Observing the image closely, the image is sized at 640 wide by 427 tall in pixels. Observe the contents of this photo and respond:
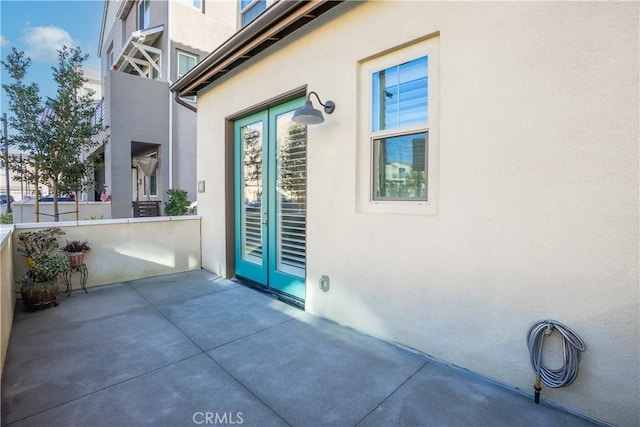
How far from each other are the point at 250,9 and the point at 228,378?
239 inches

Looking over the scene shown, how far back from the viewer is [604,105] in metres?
1.85

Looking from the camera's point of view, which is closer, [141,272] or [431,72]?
[431,72]

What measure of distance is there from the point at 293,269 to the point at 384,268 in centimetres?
158

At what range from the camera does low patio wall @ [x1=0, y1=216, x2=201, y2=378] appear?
4.48 meters

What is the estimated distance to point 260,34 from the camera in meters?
3.82

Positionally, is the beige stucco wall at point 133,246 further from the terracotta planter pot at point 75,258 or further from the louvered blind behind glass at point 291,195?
the louvered blind behind glass at point 291,195

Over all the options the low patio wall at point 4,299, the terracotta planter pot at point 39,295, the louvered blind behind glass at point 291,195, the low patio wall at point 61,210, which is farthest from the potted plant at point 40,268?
the low patio wall at point 61,210

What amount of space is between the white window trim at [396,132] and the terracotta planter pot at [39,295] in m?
3.95

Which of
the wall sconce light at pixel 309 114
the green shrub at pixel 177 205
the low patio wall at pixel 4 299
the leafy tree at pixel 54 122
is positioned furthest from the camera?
the green shrub at pixel 177 205

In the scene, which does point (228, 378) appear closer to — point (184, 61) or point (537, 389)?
point (537, 389)

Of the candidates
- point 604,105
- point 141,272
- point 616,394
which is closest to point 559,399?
point 616,394

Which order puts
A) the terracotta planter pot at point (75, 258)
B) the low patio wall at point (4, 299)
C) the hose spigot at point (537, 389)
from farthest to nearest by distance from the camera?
the terracotta planter pot at point (75, 258) < the low patio wall at point (4, 299) < the hose spigot at point (537, 389)

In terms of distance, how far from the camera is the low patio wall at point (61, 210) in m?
8.38

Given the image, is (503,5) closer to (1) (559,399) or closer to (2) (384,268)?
(2) (384,268)
